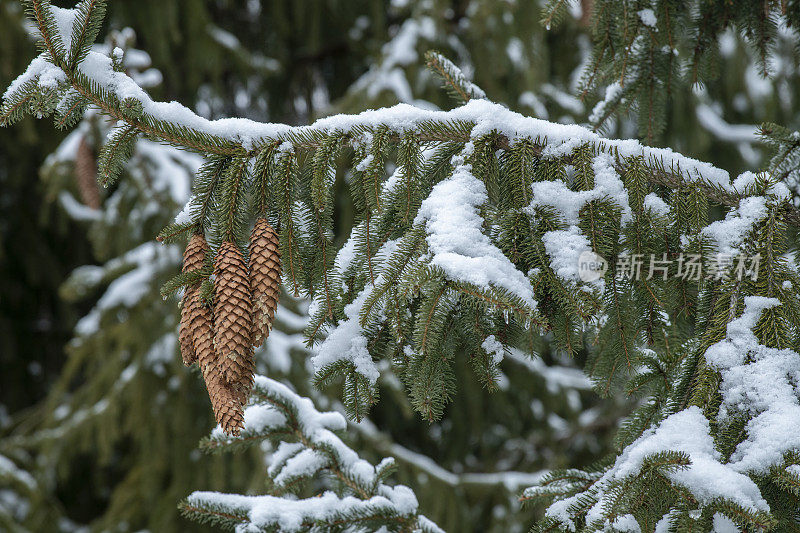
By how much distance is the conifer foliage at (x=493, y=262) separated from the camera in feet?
3.88

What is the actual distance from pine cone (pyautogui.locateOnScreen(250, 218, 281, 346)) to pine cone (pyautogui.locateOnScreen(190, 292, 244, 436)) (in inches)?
3.3

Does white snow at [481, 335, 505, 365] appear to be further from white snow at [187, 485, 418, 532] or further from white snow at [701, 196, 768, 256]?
white snow at [187, 485, 418, 532]

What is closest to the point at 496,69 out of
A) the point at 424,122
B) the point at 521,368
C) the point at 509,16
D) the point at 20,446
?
the point at 509,16

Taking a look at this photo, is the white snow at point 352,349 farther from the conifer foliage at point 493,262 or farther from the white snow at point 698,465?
the white snow at point 698,465

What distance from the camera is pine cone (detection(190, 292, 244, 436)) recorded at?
1.20m

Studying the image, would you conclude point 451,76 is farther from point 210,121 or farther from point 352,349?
point 352,349

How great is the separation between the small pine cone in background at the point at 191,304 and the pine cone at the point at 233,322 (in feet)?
0.22

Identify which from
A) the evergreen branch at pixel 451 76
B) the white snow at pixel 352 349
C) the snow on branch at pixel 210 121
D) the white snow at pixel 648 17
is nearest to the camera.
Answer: the snow on branch at pixel 210 121

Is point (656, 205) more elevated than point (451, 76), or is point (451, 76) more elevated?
point (451, 76)

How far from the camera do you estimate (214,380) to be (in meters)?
1.22

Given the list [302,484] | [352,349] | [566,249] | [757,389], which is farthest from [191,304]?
[757,389]

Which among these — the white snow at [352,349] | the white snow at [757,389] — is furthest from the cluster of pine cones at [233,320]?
the white snow at [757,389]

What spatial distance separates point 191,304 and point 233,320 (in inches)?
5.0

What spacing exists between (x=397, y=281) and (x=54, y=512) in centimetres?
482
